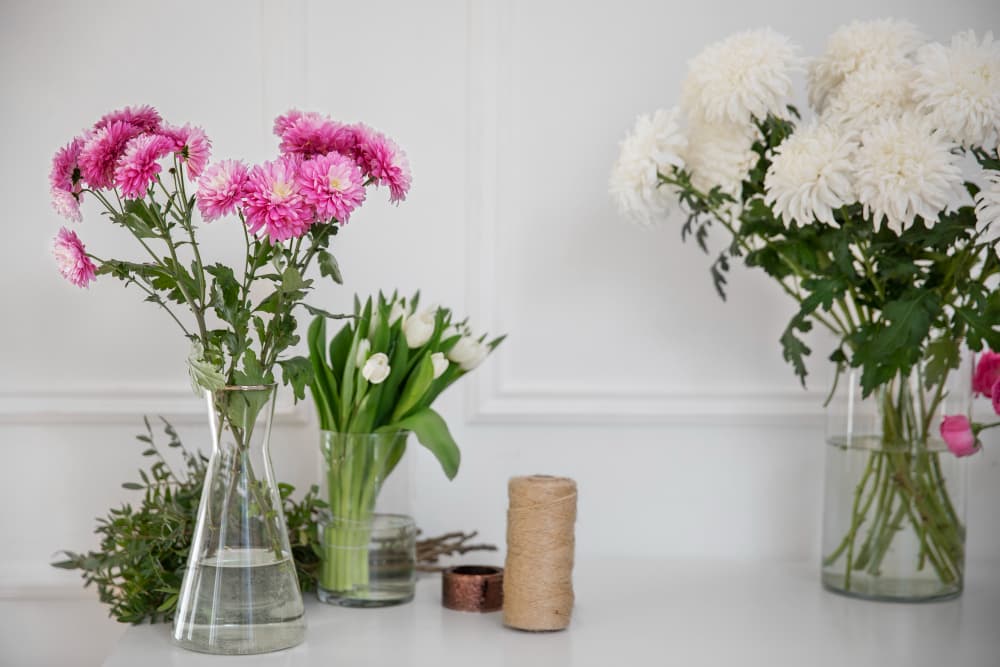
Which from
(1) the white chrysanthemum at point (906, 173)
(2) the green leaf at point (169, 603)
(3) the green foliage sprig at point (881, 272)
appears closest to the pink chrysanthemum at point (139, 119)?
(2) the green leaf at point (169, 603)

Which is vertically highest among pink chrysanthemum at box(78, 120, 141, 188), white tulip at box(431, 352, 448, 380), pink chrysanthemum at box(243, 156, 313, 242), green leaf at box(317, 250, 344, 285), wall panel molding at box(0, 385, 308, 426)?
pink chrysanthemum at box(78, 120, 141, 188)

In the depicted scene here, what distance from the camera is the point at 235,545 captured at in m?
0.94

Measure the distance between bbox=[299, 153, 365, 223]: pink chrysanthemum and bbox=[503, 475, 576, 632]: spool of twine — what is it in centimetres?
34

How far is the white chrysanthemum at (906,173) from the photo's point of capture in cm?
99

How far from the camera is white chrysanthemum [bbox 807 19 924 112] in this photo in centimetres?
108

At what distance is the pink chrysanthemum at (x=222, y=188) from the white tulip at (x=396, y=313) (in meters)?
0.31

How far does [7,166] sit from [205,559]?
69 cm

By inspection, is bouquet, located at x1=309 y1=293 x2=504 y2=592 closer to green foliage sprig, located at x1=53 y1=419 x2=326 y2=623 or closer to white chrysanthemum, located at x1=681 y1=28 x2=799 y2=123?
green foliage sprig, located at x1=53 y1=419 x2=326 y2=623

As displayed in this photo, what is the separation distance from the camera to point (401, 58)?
136 centimetres

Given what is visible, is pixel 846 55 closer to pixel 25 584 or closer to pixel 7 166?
pixel 7 166

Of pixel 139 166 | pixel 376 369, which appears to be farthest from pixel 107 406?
pixel 139 166

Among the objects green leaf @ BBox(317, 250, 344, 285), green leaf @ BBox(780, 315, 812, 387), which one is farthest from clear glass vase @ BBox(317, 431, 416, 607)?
green leaf @ BBox(780, 315, 812, 387)

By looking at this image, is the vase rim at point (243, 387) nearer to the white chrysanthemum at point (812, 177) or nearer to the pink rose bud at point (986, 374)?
the white chrysanthemum at point (812, 177)

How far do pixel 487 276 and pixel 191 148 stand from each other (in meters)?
0.54
